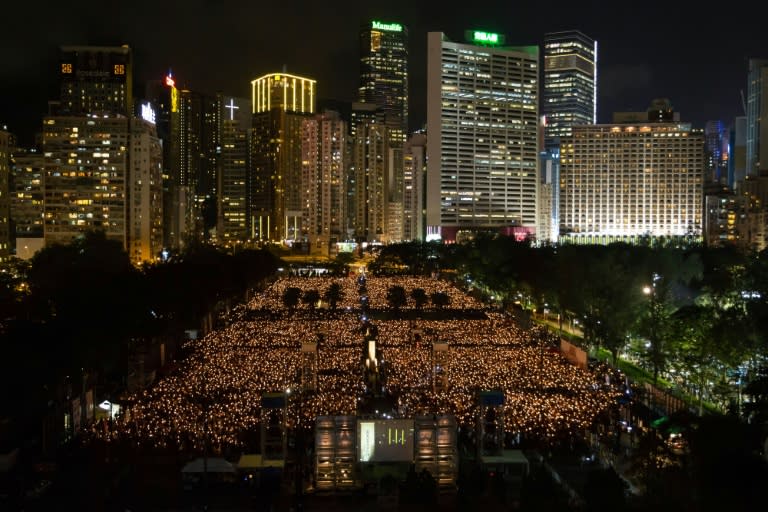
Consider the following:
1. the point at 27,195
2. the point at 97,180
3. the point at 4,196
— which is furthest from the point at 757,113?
the point at 4,196

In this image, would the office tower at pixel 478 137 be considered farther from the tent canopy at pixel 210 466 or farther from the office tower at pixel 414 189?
the tent canopy at pixel 210 466

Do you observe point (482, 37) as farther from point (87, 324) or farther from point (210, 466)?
point (210, 466)

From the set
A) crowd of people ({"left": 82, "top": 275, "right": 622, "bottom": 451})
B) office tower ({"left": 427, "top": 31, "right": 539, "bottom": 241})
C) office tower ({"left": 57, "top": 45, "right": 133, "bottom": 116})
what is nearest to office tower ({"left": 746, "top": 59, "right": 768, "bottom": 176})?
office tower ({"left": 427, "top": 31, "right": 539, "bottom": 241})

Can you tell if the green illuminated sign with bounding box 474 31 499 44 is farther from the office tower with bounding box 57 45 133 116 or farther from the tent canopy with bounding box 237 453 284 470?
the tent canopy with bounding box 237 453 284 470

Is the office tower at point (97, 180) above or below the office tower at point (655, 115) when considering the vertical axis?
below

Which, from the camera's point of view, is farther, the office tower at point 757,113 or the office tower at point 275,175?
the office tower at point 275,175

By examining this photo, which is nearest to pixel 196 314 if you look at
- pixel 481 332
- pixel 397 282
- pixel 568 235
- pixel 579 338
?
pixel 481 332

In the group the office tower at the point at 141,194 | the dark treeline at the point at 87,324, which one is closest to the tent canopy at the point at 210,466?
the dark treeline at the point at 87,324
